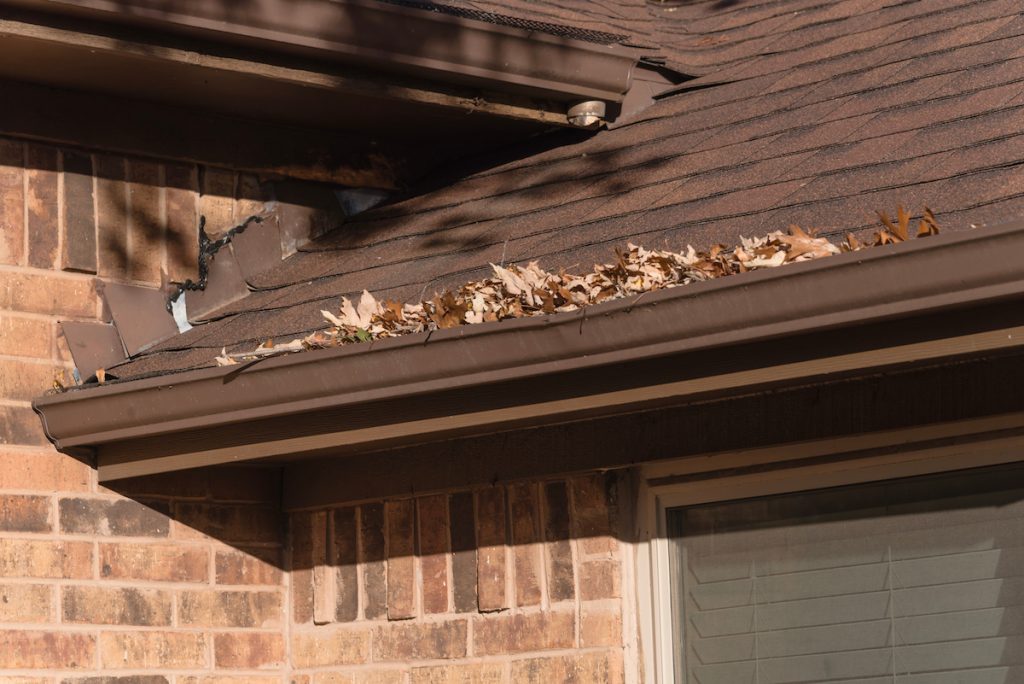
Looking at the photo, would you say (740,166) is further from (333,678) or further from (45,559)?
(45,559)

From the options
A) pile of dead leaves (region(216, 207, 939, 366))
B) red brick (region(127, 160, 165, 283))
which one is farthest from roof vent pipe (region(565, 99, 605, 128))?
red brick (region(127, 160, 165, 283))

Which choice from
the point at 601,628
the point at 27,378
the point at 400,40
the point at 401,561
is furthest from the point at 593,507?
the point at 27,378

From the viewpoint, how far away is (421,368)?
3.80 meters

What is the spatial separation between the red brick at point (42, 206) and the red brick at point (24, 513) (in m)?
0.70

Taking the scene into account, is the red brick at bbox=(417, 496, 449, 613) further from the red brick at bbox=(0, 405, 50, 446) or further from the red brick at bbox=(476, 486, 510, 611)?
the red brick at bbox=(0, 405, 50, 446)

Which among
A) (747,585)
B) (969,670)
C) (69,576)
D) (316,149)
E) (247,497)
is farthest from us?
(316,149)

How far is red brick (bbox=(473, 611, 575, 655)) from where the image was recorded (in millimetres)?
4207

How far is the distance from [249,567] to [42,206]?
1259 mm

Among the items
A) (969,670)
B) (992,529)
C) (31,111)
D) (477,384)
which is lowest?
(969,670)

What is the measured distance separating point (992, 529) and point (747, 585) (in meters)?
0.65

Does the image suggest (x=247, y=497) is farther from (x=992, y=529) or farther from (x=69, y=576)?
(x=992, y=529)

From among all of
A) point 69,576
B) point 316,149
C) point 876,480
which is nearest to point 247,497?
point 69,576

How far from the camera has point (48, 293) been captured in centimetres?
460

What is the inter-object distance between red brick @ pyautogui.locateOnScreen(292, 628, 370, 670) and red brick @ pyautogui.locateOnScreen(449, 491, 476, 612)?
0.36 meters
